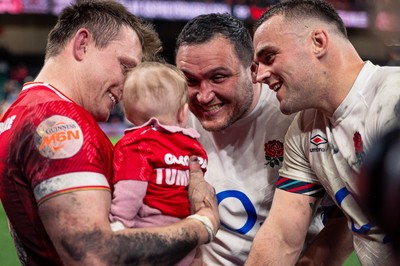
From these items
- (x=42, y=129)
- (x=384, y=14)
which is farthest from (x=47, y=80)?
(x=384, y=14)

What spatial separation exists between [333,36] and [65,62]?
1.09 meters

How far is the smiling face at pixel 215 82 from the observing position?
2.71 m

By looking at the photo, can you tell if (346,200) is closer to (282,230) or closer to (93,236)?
(282,230)

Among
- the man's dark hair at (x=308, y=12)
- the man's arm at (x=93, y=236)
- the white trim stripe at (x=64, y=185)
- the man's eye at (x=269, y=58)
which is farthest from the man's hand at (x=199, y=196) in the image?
the man's dark hair at (x=308, y=12)

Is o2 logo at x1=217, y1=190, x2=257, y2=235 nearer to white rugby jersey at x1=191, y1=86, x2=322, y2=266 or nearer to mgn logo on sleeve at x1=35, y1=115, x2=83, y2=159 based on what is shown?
white rugby jersey at x1=191, y1=86, x2=322, y2=266

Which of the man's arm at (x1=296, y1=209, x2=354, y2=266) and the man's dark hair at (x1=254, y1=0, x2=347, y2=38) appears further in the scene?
→ the man's arm at (x1=296, y1=209, x2=354, y2=266)

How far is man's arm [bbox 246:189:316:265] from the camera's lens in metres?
2.56

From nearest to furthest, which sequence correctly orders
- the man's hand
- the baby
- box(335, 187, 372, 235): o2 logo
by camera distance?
the baby
the man's hand
box(335, 187, 372, 235): o2 logo

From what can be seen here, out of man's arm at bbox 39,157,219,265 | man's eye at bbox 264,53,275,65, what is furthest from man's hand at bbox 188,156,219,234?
man's eye at bbox 264,53,275,65

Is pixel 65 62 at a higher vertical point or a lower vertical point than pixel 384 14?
lower

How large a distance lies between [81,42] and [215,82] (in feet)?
2.58

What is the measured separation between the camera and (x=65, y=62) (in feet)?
6.95

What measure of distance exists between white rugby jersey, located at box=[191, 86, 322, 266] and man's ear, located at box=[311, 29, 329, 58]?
486 mm

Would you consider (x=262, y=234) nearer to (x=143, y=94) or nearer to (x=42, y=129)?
(x=143, y=94)
